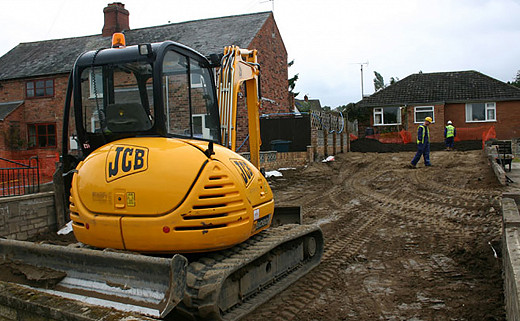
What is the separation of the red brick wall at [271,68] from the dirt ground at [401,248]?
10231 mm

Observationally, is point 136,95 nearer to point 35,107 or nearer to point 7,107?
point 35,107

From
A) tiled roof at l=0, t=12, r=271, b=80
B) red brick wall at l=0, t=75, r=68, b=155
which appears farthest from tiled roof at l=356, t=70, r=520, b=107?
red brick wall at l=0, t=75, r=68, b=155

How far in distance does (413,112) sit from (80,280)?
28.6m

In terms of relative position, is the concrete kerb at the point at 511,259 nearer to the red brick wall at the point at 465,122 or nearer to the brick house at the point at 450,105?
the red brick wall at the point at 465,122

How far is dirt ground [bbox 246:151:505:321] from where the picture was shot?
14.7ft

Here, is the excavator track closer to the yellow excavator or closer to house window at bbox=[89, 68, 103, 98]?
the yellow excavator

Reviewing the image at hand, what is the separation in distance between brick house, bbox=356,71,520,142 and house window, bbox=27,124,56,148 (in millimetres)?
19691

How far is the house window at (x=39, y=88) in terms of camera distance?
2386cm

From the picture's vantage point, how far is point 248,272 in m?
4.43

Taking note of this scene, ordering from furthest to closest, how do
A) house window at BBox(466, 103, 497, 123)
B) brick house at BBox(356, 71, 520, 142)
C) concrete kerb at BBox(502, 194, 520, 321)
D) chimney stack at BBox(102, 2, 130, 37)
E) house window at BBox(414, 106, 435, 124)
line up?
house window at BBox(414, 106, 435, 124)
house window at BBox(466, 103, 497, 123)
brick house at BBox(356, 71, 520, 142)
chimney stack at BBox(102, 2, 130, 37)
concrete kerb at BBox(502, 194, 520, 321)

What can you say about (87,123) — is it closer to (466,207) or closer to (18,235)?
(18,235)

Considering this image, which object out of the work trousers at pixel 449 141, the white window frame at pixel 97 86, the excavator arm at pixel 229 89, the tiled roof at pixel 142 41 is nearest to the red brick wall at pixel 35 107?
the tiled roof at pixel 142 41

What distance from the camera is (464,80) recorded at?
3086cm

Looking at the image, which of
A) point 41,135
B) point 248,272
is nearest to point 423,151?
point 248,272
